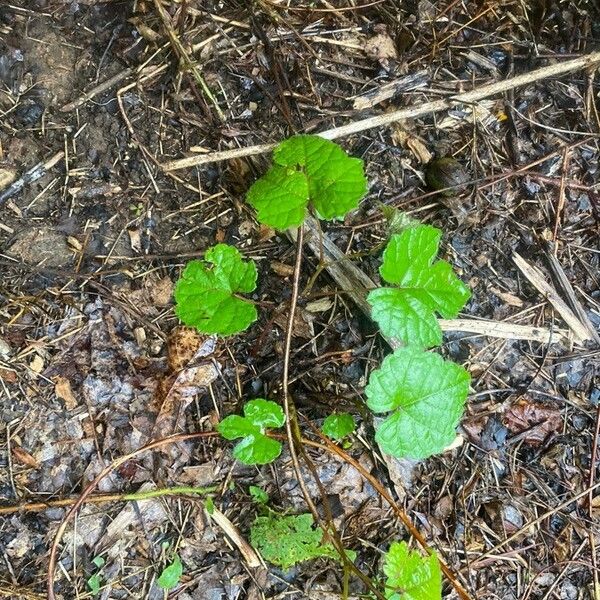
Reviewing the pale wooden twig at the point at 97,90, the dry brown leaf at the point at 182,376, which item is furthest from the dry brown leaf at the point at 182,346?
the pale wooden twig at the point at 97,90

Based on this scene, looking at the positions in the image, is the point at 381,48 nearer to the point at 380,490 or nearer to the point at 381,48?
the point at 381,48

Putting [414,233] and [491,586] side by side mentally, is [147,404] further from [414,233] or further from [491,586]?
[491,586]

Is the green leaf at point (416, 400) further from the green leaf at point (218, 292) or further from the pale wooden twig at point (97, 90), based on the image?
the pale wooden twig at point (97, 90)

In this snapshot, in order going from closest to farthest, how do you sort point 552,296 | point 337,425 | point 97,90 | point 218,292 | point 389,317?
point 389,317, point 218,292, point 337,425, point 97,90, point 552,296

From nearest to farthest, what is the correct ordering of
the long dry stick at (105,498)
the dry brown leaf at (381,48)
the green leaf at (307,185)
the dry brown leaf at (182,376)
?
the green leaf at (307,185)
the long dry stick at (105,498)
the dry brown leaf at (182,376)
the dry brown leaf at (381,48)

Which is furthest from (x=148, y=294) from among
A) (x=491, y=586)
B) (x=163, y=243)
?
(x=491, y=586)

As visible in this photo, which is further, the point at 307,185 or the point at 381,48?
the point at 381,48

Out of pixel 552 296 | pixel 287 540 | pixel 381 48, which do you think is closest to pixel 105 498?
pixel 287 540
